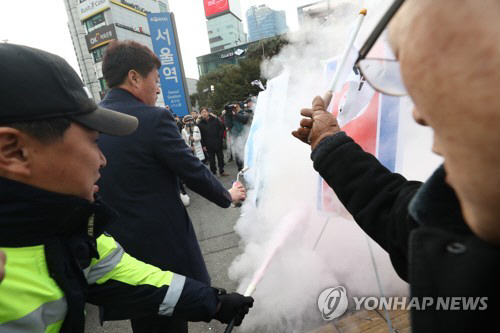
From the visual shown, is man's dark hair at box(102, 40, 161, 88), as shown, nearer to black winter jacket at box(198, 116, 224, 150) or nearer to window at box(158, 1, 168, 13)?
black winter jacket at box(198, 116, 224, 150)

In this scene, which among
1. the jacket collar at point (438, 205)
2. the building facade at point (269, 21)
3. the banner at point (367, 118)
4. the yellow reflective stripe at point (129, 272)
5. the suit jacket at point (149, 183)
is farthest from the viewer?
the building facade at point (269, 21)

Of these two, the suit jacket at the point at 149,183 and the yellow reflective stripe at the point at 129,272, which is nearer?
the yellow reflective stripe at the point at 129,272

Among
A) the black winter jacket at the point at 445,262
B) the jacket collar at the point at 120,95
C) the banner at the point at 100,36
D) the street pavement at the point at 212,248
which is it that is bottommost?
the street pavement at the point at 212,248

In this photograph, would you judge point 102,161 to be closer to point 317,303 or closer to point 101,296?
point 101,296

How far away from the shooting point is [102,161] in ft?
3.48

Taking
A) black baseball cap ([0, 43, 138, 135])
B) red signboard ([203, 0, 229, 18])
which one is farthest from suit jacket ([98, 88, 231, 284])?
red signboard ([203, 0, 229, 18])

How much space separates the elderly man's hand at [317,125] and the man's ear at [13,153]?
1013 millimetres

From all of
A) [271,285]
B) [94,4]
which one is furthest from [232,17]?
[271,285]

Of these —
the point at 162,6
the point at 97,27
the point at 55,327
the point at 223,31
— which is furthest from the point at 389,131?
the point at 223,31

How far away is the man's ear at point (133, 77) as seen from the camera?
1581 millimetres

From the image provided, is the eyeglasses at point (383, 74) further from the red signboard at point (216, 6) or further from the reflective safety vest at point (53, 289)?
the red signboard at point (216, 6)

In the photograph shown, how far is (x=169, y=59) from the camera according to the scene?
881 centimetres

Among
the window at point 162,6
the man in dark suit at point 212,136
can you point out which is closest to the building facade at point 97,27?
the window at point 162,6

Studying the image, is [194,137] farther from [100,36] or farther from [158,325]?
[100,36]
